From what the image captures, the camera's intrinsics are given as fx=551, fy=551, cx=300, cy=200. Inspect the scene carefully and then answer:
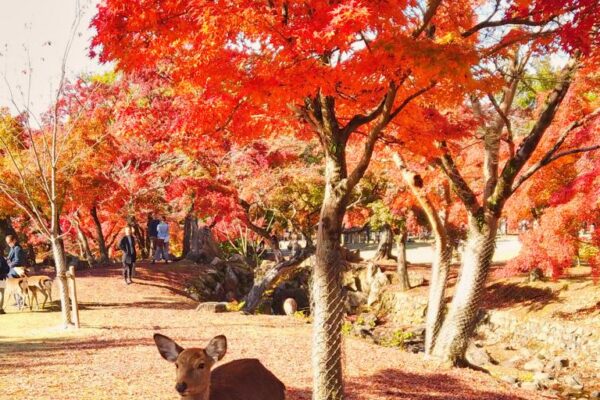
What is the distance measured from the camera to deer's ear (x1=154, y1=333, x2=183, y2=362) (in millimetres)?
4867

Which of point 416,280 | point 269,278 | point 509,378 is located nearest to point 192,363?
point 509,378

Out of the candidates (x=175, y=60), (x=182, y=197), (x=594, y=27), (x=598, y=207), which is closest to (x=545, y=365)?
(x=598, y=207)

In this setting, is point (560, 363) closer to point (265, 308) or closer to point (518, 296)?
point (518, 296)

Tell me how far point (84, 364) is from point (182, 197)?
15.6 meters

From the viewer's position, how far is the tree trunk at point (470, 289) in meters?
10.7

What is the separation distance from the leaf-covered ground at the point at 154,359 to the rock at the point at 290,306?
19.1ft

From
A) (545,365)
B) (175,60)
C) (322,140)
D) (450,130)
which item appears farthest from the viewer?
(545,365)

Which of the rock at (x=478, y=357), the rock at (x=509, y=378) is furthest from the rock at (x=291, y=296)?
the rock at (x=509, y=378)

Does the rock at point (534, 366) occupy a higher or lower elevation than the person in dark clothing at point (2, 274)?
lower

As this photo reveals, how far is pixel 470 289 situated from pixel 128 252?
493 inches

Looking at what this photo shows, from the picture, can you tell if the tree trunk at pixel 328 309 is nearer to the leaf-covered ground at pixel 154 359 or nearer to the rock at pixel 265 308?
the leaf-covered ground at pixel 154 359

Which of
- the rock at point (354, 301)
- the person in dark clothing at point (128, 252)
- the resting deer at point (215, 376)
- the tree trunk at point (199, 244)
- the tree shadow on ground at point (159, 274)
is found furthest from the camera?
the tree trunk at point (199, 244)

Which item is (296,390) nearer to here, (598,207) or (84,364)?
(84,364)

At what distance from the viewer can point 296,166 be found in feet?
78.7
